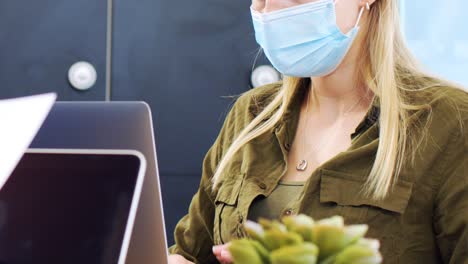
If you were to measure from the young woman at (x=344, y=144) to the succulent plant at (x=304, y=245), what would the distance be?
2.24 feet

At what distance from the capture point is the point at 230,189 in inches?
61.9

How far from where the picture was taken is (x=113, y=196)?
0.90 m

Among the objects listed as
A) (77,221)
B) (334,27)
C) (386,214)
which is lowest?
(386,214)

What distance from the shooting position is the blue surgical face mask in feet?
4.96

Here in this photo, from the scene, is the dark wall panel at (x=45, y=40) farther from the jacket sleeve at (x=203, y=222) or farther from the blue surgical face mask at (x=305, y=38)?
the blue surgical face mask at (x=305, y=38)

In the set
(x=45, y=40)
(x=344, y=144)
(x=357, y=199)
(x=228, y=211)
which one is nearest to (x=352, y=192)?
(x=357, y=199)

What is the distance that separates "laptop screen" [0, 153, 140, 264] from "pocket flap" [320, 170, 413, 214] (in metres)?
0.58

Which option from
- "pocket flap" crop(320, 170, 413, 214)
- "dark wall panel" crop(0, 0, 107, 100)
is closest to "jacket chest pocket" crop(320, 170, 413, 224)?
"pocket flap" crop(320, 170, 413, 214)

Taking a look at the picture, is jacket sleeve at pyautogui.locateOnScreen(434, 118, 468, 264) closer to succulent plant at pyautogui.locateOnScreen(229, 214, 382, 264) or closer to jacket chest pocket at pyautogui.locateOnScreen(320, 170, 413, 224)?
jacket chest pocket at pyautogui.locateOnScreen(320, 170, 413, 224)

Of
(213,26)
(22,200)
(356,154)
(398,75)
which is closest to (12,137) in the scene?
(22,200)

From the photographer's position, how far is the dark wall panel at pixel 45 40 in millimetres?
2379

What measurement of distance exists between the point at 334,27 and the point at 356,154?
25cm

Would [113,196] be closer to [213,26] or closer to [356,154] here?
[356,154]

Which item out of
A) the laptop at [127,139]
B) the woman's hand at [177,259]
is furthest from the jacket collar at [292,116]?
the laptop at [127,139]
